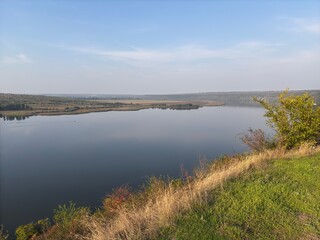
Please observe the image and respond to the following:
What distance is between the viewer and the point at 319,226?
14.0ft

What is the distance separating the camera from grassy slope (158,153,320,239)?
4.15 metres

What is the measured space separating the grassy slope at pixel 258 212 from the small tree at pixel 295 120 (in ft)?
16.7

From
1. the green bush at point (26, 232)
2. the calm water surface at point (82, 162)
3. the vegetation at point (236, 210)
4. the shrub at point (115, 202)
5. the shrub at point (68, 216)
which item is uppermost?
the vegetation at point (236, 210)

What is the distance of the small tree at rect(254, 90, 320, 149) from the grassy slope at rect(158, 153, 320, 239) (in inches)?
201

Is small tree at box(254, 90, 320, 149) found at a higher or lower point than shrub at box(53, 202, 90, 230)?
higher

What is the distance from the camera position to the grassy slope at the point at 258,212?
4.15m

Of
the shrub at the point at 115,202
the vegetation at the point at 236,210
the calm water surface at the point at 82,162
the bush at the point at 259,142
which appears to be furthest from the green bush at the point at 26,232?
the bush at the point at 259,142

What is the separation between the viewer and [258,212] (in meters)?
4.81

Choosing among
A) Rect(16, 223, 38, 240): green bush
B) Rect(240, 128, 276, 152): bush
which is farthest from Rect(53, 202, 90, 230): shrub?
Rect(240, 128, 276, 152): bush

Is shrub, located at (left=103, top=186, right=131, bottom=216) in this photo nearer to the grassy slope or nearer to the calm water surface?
the grassy slope

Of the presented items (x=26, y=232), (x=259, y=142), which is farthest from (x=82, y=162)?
(x=259, y=142)

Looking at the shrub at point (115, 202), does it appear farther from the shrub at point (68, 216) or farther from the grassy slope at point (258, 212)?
the grassy slope at point (258, 212)

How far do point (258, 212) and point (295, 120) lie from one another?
826 centimetres

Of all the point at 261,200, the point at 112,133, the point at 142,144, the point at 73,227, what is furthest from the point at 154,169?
the point at 112,133
